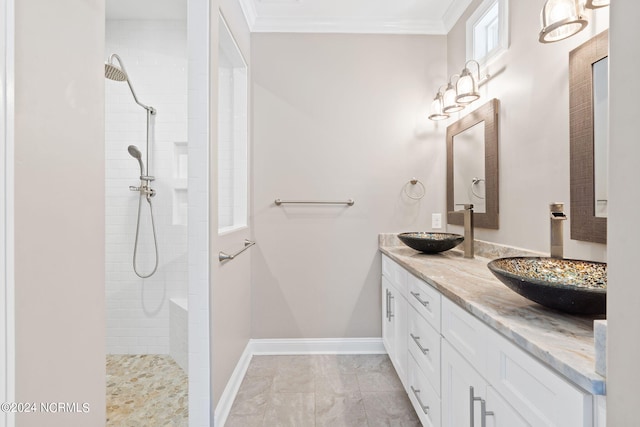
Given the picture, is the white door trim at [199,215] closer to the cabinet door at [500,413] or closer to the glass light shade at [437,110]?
the cabinet door at [500,413]

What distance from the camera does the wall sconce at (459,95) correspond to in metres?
1.94

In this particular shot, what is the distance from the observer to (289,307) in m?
2.52

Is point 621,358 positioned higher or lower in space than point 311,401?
higher

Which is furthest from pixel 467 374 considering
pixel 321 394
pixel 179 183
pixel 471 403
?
pixel 179 183

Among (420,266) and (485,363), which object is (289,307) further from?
(485,363)

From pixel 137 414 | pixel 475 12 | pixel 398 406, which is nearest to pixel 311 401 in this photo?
pixel 398 406

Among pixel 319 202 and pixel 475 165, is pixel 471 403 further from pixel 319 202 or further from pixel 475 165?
pixel 319 202

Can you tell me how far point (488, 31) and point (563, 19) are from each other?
103 centimetres

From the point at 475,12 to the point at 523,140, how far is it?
1076 mm

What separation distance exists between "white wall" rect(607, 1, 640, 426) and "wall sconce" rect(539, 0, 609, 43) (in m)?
0.84

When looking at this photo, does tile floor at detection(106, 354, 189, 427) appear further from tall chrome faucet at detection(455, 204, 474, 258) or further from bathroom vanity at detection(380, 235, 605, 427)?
tall chrome faucet at detection(455, 204, 474, 258)

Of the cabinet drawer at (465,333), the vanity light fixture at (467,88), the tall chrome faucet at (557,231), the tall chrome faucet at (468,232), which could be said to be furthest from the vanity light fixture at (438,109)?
the cabinet drawer at (465,333)
